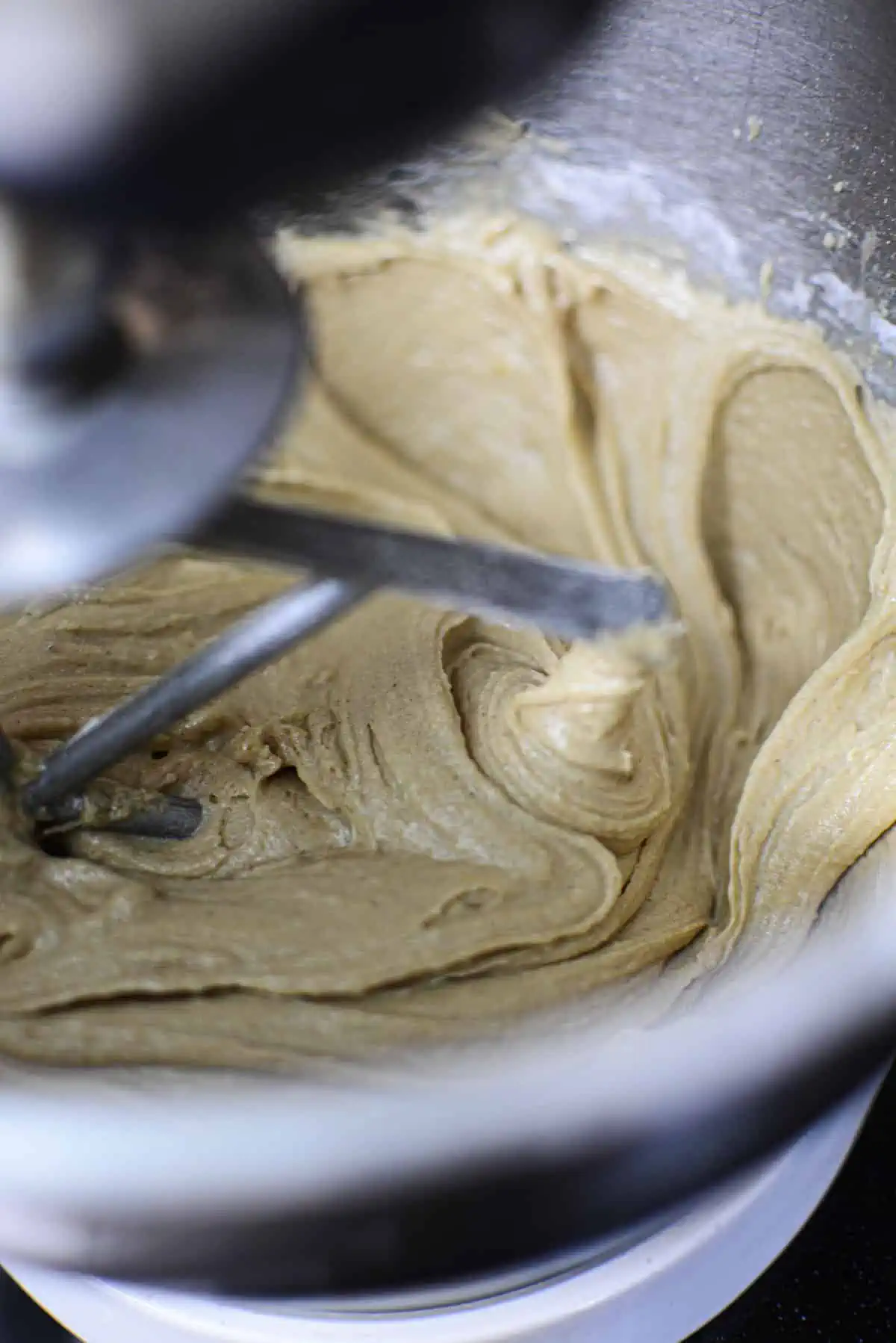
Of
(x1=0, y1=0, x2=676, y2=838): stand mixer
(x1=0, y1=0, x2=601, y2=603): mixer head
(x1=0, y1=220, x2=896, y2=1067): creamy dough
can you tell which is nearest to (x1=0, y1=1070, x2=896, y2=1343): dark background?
(x1=0, y1=220, x2=896, y2=1067): creamy dough

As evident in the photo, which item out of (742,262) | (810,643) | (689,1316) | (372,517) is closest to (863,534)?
(810,643)

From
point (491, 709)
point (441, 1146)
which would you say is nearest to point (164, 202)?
point (441, 1146)

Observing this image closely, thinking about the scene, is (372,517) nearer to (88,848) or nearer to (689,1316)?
(88,848)

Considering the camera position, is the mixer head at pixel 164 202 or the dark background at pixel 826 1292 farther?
the dark background at pixel 826 1292

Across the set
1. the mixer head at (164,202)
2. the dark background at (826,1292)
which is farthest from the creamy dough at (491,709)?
the mixer head at (164,202)

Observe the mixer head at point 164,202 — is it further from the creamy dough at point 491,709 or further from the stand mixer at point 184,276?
the creamy dough at point 491,709

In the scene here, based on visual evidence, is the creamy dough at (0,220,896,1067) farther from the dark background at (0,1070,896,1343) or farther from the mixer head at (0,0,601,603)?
the mixer head at (0,0,601,603)
